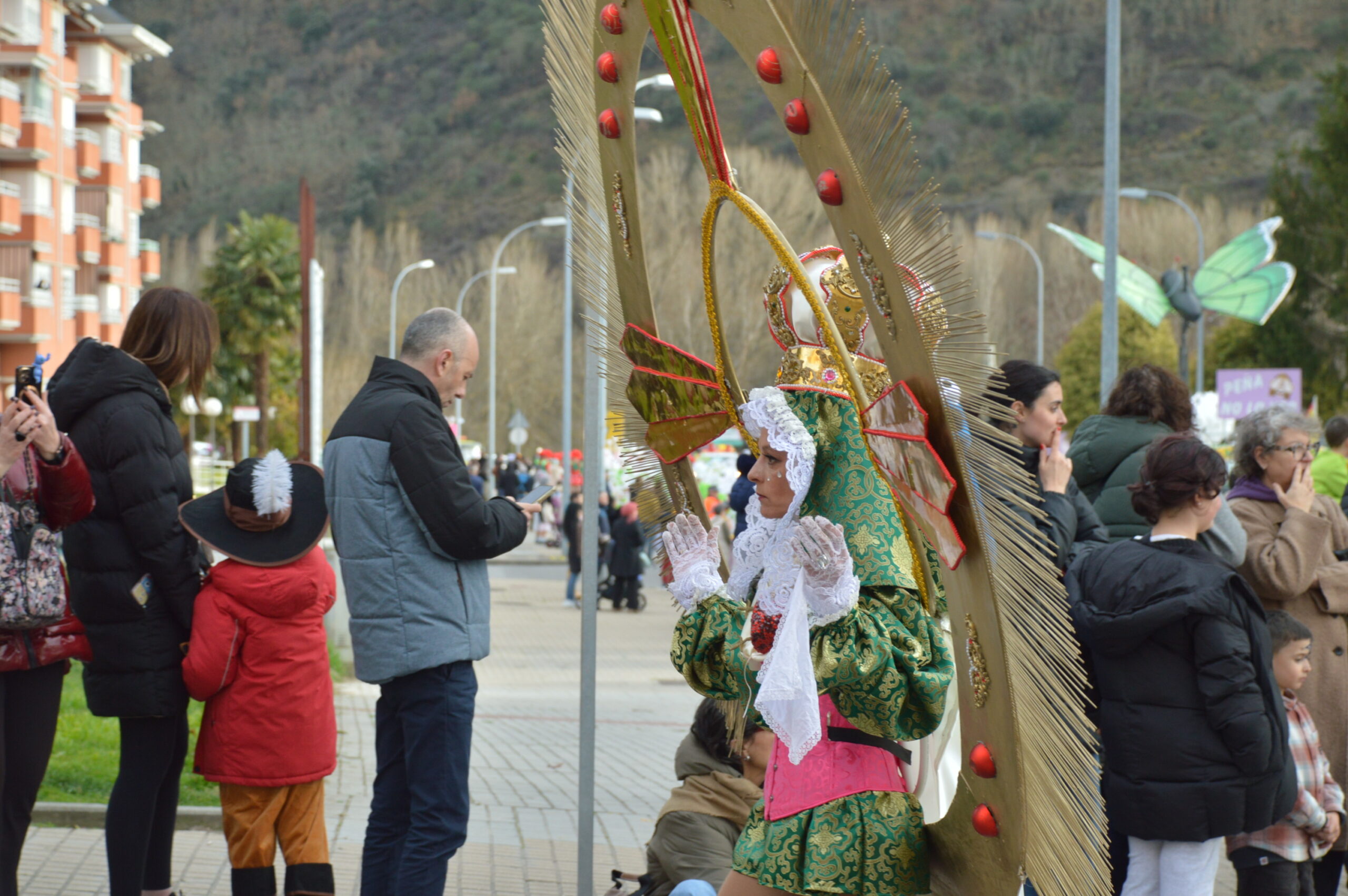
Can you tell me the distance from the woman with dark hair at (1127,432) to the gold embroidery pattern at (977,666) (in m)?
2.30

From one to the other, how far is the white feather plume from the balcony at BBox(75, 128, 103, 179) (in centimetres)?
4206

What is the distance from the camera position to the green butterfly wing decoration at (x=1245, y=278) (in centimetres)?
2414

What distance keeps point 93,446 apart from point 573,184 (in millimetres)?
1868

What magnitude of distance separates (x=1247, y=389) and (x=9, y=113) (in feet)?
102

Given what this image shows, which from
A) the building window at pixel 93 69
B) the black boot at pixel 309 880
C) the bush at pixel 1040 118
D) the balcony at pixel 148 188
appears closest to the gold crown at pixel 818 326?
the black boot at pixel 309 880

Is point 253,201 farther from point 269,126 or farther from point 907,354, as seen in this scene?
point 907,354

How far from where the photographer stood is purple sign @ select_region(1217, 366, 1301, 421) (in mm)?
18562

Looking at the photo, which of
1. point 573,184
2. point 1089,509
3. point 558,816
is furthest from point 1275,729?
point 558,816

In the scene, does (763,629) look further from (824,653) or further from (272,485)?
(272,485)

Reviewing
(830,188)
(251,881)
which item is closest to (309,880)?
(251,881)

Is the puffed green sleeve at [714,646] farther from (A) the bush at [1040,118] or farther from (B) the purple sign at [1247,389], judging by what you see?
(A) the bush at [1040,118]

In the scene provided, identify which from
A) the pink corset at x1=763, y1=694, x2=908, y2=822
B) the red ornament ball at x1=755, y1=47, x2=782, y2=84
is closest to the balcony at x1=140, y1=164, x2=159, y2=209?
the pink corset at x1=763, y1=694, x2=908, y2=822

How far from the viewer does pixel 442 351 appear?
4.30 m

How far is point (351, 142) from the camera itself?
124m
